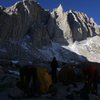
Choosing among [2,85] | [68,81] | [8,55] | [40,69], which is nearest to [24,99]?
[40,69]

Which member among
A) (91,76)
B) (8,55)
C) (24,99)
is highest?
(8,55)

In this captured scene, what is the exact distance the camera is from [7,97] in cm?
2002

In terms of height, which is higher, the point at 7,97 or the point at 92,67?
the point at 92,67

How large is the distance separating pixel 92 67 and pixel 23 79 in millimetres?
4297

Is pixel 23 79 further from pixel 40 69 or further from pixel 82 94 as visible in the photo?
pixel 82 94

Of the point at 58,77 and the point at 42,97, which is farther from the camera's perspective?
the point at 58,77

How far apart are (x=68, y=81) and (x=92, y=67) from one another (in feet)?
27.6

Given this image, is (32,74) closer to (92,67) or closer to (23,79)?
(23,79)

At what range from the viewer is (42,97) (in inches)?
784

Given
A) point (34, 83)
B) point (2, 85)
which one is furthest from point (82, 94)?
point (2, 85)

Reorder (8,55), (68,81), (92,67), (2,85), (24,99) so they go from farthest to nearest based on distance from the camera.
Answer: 1. (8,55)
2. (68,81)
3. (2,85)
4. (92,67)
5. (24,99)

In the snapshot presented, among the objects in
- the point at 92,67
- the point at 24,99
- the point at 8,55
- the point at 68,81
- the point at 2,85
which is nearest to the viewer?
the point at 24,99

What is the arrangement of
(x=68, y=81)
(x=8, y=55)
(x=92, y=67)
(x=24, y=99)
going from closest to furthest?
(x=24, y=99), (x=92, y=67), (x=68, y=81), (x=8, y=55)

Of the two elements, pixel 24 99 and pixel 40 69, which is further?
pixel 40 69
